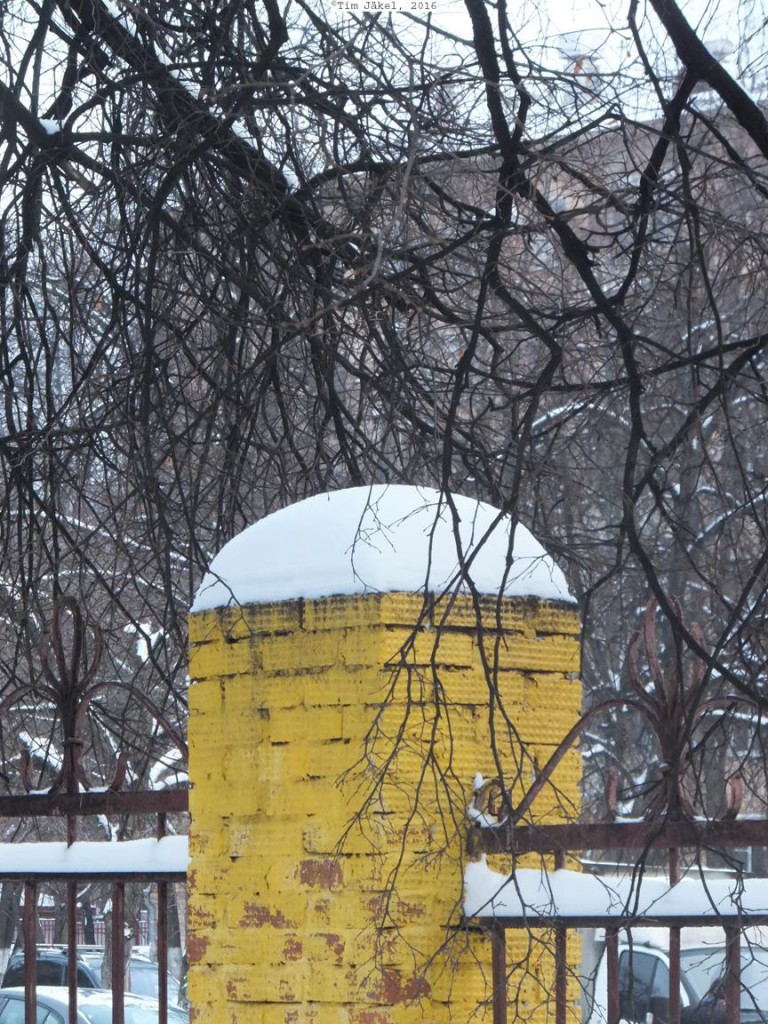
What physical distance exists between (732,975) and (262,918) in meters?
0.89

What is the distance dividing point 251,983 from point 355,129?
1749 millimetres

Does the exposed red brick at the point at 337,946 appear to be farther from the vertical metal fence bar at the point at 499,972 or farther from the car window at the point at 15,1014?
the car window at the point at 15,1014

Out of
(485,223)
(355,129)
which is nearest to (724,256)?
(485,223)

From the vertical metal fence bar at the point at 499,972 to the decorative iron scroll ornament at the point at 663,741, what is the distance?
197 millimetres

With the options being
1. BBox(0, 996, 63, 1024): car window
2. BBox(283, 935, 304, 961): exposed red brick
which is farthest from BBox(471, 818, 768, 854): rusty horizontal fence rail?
BBox(0, 996, 63, 1024): car window

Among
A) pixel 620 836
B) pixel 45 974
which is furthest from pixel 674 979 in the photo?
pixel 45 974

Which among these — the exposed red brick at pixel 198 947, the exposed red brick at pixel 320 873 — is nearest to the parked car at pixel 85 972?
the exposed red brick at pixel 198 947

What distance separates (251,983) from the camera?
2.68 m

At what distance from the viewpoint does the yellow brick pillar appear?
2.54 metres

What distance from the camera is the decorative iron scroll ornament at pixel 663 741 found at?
92.2 inches

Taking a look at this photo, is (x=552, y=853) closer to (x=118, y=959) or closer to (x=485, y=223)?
(x=118, y=959)

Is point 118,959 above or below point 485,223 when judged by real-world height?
below

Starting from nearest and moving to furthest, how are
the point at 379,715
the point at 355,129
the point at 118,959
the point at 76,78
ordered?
1. the point at 379,715
2. the point at 118,959
3. the point at 355,129
4. the point at 76,78

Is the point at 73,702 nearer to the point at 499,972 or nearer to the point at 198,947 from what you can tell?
the point at 198,947
